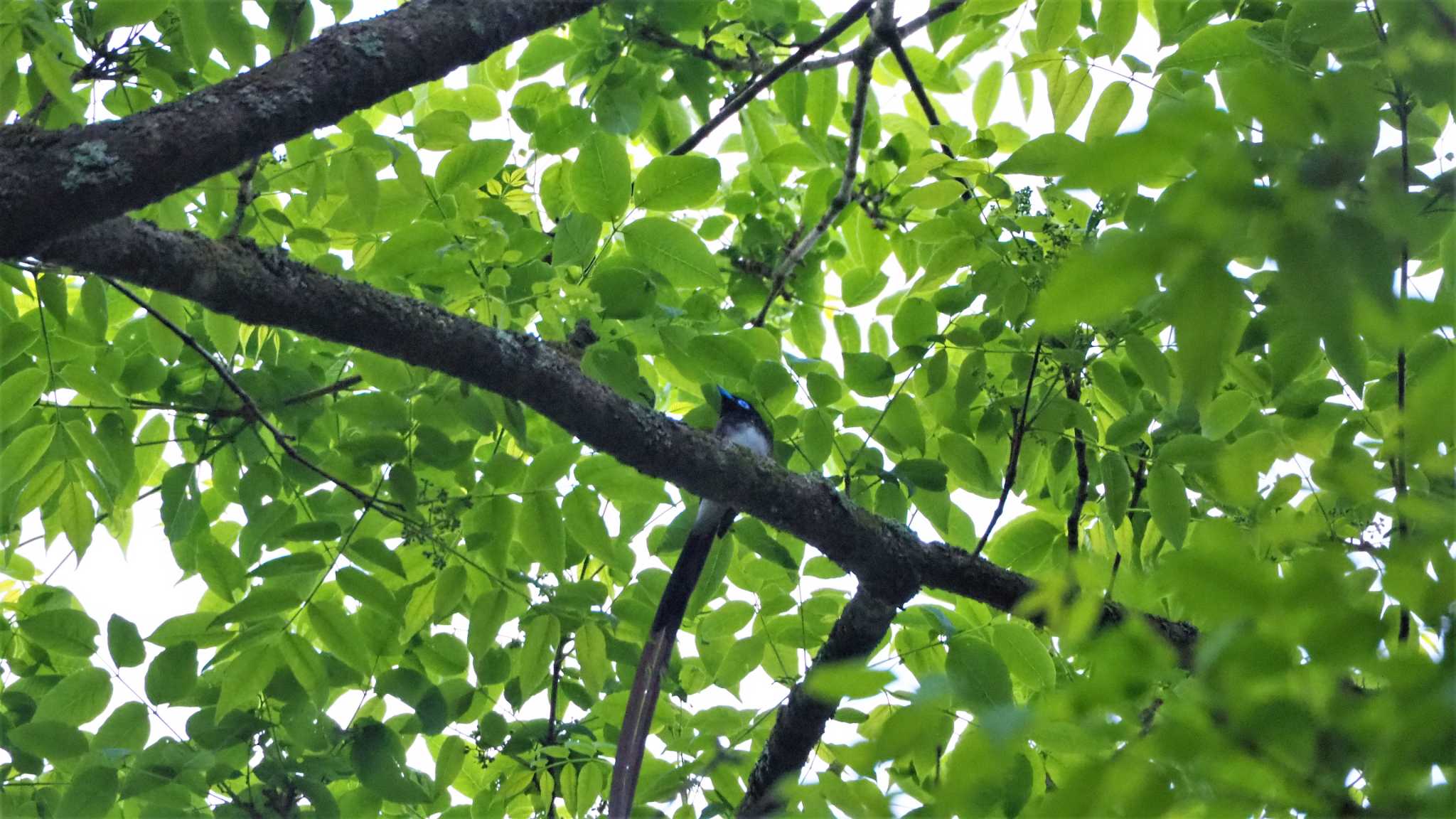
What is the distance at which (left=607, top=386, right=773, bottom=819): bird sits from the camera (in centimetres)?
243

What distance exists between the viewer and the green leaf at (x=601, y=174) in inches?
101

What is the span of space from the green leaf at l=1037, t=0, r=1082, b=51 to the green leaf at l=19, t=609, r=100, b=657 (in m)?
2.62

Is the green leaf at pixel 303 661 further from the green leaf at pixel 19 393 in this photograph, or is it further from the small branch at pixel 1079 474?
the small branch at pixel 1079 474

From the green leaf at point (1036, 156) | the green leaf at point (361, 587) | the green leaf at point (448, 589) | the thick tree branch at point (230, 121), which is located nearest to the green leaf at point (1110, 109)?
the green leaf at point (1036, 156)

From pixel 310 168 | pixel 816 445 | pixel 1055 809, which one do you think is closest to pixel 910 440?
pixel 816 445

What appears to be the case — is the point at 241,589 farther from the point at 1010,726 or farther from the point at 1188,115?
the point at 1188,115

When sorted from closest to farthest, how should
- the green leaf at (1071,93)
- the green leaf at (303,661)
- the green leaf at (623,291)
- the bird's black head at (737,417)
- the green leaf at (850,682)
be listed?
the green leaf at (850,682), the green leaf at (303,661), the green leaf at (623,291), the green leaf at (1071,93), the bird's black head at (737,417)

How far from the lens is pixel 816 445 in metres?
2.53

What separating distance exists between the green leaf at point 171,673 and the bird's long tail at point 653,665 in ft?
3.10

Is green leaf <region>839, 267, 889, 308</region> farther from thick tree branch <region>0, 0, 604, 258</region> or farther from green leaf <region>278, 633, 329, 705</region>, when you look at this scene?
green leaf <region>278, 633, 329, 705</region>

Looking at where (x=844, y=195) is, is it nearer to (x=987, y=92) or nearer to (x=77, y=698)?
(x=987, y=92)

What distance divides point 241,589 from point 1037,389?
1937 mm

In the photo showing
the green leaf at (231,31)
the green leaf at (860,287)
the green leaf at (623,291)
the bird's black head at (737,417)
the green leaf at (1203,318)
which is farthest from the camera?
the bird's black head at (737,417)

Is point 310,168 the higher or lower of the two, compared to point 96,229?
higher
